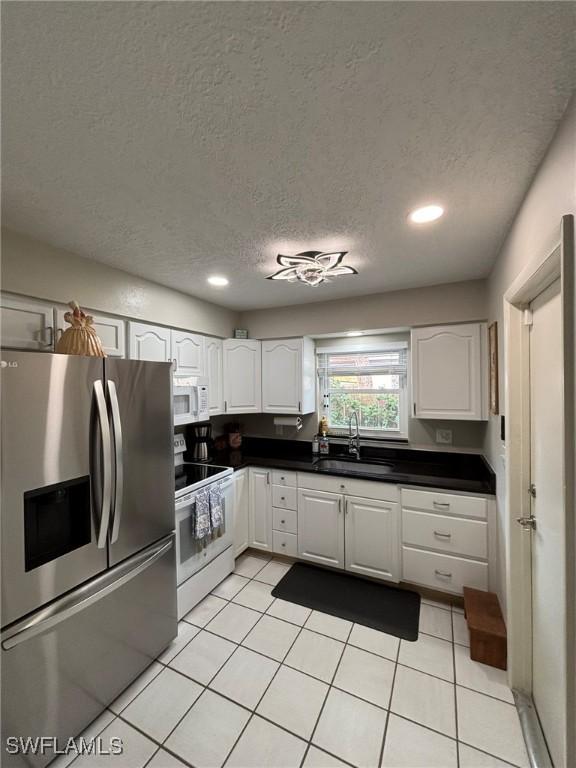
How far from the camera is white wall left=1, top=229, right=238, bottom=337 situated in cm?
162

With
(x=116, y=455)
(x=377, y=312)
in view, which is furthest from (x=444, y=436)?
(x=116, y=455)

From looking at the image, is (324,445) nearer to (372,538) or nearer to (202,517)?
(372,538)

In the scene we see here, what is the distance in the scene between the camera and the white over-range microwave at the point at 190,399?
2508mm

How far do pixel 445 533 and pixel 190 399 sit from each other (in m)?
2.23

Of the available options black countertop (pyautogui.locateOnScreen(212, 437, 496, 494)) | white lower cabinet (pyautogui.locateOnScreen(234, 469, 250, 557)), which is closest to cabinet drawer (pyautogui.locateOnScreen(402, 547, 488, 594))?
black countertop (pyautogui.locateOnScreen(212, 437, 496, 494))

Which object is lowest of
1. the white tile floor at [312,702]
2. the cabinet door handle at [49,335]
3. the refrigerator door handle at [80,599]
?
the white tile floor at [312,702]

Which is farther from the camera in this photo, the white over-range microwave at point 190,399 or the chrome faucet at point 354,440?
the chrome faucet at point 354,440

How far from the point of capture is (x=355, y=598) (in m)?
2.31

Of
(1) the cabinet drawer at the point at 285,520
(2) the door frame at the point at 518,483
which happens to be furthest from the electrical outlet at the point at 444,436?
(1) the cabinet drawer at the point at 285,520

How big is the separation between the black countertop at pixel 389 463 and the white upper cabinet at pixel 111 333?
1367 mm

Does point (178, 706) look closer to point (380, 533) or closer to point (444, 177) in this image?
point (380, 533)

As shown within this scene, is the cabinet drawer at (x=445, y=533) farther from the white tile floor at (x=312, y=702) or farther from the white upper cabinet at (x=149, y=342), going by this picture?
the white upper cabinet at (x=149, y=342)

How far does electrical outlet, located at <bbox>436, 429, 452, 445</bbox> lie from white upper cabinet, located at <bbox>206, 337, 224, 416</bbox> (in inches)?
81.5

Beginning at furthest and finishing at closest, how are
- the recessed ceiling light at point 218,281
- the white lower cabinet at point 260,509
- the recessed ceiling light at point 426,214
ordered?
the white lower cabinet at point 260,509
the recessed ceiling light at point 218,281
the recessed ceiling light at point 426,214
